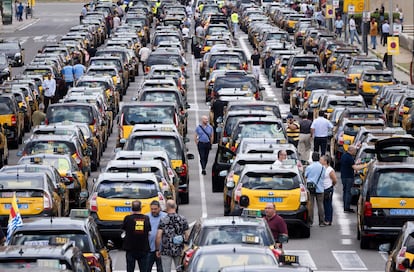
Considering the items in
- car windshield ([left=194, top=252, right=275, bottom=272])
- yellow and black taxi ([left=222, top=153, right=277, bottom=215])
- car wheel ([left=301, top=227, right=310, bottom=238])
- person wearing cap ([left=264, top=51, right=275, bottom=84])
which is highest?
A: car windshield ([left=194, top=252, right=275, bottom=272])

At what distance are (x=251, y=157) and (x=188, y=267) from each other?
10413 millimetres

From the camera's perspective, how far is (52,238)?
20422 millimetres

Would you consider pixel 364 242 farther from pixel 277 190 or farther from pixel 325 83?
pixel 325 83

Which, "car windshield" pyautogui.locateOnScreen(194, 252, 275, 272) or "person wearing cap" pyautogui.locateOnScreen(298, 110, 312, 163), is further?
"person wearing cap" pyautogui.locateOnScreen(298, 110, 312, 163)

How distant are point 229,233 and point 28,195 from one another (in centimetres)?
665

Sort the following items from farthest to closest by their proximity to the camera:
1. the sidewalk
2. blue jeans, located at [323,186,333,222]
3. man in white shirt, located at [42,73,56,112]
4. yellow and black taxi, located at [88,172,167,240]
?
1. the sidewalk
2. man in white shirt, located at [42,73,56,112]
3. blue jeans, located at [323,186,333,222]
4. yellow and black taxi, located at [88,172,167,240]

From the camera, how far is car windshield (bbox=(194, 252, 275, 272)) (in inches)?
706

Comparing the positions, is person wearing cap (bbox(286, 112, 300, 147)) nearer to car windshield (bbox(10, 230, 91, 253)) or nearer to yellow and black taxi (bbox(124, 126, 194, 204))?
yellow and black taxi (bbox(124, 126, 194, 204))

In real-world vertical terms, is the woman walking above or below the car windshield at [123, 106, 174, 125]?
above

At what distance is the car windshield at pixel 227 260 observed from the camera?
17930 mm

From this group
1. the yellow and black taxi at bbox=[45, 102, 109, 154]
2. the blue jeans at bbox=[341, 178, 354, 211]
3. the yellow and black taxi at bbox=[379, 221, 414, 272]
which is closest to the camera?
the yellow and black taxi at bbox=[379, 221, 414, 272]

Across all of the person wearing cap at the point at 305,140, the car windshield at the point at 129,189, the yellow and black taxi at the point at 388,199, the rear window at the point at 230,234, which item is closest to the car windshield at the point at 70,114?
the person wearing cap at the point at 305,140

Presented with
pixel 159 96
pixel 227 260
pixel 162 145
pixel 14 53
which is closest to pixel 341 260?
pixel 227 260

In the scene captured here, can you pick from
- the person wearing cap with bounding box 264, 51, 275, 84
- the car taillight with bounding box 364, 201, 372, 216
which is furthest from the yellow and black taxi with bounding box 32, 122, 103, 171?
the person wearing cap with bounding box 264, 51, 275, 84
